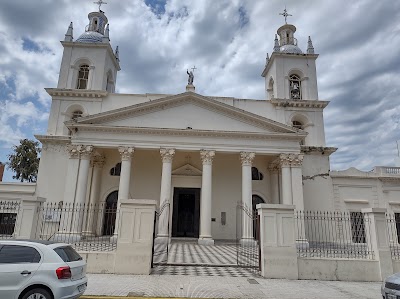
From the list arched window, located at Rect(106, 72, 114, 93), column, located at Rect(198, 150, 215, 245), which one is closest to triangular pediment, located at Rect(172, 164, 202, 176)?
column, located at Rect(198, 150, 215, 245)

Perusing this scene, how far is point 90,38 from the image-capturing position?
25.4m

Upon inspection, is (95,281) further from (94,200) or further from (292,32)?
(292,32)

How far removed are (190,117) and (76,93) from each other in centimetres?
981

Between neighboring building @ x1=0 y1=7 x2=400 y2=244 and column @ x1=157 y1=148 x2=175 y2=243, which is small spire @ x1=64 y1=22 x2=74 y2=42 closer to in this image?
neighboring building @ x1=0 y1=7 x2=400 y2=244

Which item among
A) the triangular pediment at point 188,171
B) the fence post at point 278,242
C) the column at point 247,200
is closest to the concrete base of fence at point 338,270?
the fence post at point 278,242

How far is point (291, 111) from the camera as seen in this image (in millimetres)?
24078

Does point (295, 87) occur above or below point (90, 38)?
below

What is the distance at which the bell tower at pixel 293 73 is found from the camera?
2492cm

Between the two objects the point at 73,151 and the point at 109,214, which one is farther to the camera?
the point at 109,214

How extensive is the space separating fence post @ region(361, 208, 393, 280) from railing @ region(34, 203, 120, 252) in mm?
9743

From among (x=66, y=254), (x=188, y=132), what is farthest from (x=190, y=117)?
(x=66, y=254)

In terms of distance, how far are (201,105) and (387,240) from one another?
13948 mm

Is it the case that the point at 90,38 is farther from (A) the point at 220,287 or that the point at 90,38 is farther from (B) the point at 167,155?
(A) the point at 220,287

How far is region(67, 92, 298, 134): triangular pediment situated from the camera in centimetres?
1955
